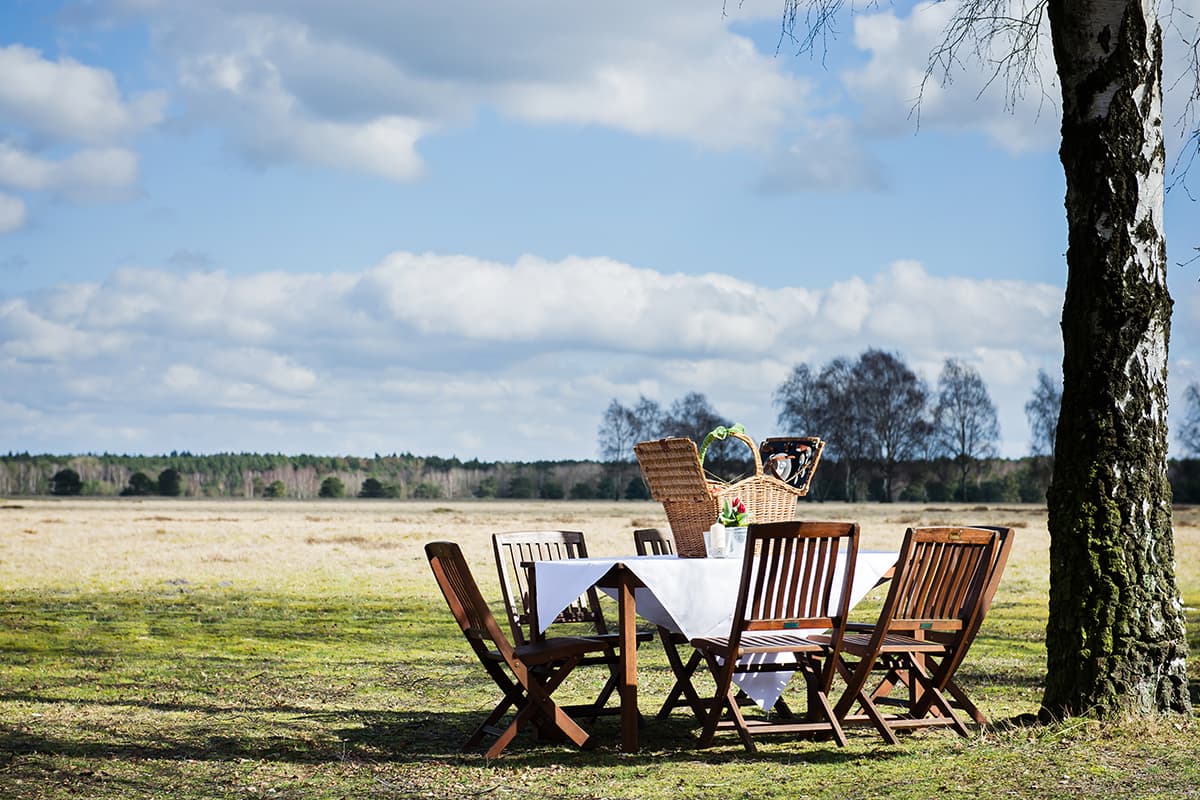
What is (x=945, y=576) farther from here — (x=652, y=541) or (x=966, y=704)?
(x=652, y=541)

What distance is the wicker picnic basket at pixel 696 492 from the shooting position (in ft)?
23.2

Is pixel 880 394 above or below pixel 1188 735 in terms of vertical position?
above

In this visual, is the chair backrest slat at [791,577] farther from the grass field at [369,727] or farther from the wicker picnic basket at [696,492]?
the wicker picnic basket at [696,492]

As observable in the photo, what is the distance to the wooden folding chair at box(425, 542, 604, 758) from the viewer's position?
639 cm

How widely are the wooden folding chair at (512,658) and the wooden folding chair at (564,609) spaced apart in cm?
18

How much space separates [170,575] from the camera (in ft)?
66.5

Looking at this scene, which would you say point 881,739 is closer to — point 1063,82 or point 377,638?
point 1063,82

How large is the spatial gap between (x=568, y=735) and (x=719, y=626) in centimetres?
91

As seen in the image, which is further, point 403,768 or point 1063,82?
point 1063,82

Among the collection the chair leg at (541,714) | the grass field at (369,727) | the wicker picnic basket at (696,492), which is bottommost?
the grass field at (369,727)

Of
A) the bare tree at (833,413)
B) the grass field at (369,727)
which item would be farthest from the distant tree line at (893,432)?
the grass field at (369,727)

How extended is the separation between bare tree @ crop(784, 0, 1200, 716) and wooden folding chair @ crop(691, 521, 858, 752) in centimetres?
119

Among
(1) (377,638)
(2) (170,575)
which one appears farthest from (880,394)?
(1) (377,638)

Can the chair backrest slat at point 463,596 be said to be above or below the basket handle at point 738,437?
below
